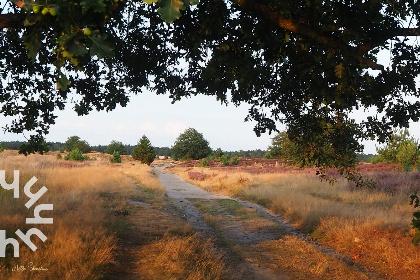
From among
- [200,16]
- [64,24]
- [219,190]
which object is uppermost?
[200,16]

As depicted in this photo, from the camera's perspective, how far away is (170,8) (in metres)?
2.18

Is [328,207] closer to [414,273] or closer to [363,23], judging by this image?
[414,273]

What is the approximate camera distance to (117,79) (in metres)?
8.20

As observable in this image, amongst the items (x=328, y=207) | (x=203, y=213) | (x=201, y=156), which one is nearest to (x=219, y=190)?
(x=203, y=213)

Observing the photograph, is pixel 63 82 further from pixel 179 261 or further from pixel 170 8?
pixel 179 261

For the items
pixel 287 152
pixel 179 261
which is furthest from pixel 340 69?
pixel 287 152

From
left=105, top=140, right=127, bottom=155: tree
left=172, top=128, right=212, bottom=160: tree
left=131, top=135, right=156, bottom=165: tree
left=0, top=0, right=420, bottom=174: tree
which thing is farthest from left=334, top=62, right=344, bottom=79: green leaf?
left=105, top=140, right=127, bottom=155: tree

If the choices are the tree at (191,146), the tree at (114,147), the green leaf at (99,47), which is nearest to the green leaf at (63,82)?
the green leaf at (99,47)

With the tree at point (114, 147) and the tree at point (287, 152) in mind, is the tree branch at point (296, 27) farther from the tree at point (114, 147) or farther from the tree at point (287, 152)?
the tree at point (114, 147)

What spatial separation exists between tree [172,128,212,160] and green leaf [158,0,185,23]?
8761cm

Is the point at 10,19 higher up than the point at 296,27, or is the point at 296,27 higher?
the point at 296,27

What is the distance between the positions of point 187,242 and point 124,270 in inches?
58.4

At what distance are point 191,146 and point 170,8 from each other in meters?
88.7

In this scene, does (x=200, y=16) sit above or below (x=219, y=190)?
above
